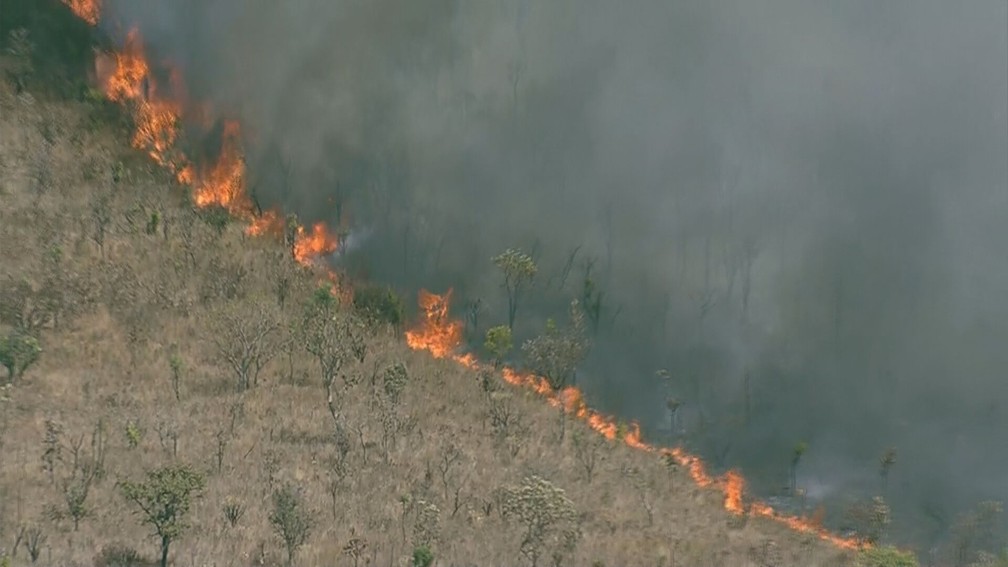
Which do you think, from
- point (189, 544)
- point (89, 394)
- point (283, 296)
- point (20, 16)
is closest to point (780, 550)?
point (189, 544)

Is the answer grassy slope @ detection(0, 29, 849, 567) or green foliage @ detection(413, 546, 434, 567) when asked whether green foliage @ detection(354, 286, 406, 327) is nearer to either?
grassy slope @ detection(0, 29, 849, 567)

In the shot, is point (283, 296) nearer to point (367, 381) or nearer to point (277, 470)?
point (367, 381)

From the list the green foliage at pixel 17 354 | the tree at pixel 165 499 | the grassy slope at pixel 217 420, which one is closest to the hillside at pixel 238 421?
the grassy slope at pixel 217 420

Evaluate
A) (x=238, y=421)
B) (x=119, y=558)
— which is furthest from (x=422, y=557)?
(x=238, y=421)

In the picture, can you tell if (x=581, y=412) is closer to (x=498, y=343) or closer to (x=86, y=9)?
(x=498, y=343)

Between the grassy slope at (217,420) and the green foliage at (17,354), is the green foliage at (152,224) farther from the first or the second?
the green foliage at (17,354)

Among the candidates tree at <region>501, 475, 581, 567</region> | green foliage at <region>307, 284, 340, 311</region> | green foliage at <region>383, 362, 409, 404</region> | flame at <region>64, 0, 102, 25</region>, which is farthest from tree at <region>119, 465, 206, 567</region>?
flame at <region>64, 0, 102, 25</region>
